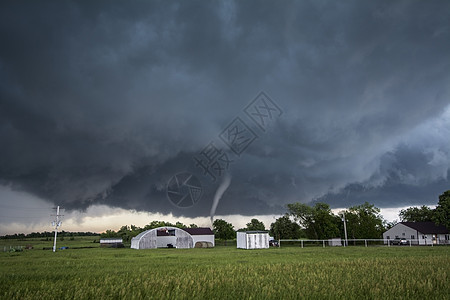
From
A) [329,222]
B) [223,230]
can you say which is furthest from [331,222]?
[223,230]

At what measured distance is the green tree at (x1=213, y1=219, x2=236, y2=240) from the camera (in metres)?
108

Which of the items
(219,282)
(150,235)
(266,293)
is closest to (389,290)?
(266,293)

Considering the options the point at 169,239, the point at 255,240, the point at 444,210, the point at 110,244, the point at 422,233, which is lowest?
the point at 110,244

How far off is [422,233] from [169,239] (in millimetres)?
63733

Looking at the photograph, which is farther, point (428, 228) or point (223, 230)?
point (223, 230)

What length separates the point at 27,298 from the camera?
8.94 m

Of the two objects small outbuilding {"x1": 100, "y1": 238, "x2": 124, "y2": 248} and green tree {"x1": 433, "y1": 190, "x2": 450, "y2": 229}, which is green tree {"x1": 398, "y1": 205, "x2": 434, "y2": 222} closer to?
green tree {"x1": 433, "y1": 190, "x2": 450, "y2": 229}

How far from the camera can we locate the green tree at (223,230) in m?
108

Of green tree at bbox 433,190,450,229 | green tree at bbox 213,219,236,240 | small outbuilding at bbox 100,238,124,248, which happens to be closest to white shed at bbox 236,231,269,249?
small outbuilding at bbox 100,238,124,248

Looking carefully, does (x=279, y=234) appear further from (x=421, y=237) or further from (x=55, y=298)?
(x=55, y=298)

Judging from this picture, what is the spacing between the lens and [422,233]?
3145 inches

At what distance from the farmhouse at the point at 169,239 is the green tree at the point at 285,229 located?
16855 millimetres

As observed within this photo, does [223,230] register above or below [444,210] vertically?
below

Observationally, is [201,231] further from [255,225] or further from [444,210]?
[444,210]
